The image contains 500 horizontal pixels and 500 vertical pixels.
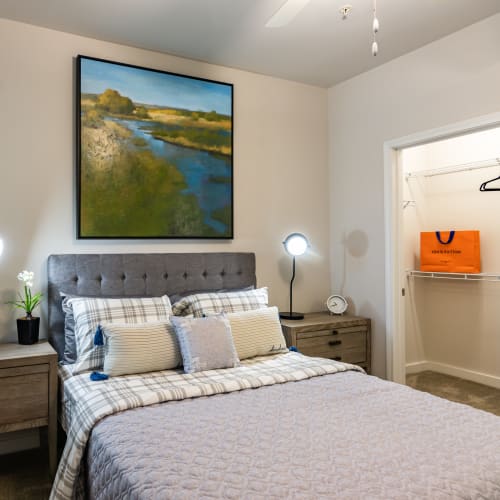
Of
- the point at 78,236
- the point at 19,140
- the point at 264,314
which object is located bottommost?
the point at 264,314

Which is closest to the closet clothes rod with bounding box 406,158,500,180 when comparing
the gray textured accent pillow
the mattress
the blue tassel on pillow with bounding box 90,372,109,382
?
the mattress

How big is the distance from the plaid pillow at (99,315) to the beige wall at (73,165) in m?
0.47

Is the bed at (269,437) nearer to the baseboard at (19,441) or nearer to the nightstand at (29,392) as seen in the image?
the nightstand at (29,392)

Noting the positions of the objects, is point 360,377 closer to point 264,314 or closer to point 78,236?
point 264,314

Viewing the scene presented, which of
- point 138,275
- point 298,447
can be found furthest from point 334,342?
point 298,447

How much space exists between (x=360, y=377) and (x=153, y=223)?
68.4 inches

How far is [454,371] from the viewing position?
4.34 meters

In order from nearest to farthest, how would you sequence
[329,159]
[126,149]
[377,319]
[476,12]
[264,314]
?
[476,12] → [264,314] → [126,149] → [377,319] → [329,159]

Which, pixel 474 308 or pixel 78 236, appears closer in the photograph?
pixel 78 236

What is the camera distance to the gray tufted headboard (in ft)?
9.48

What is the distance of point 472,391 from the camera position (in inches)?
153

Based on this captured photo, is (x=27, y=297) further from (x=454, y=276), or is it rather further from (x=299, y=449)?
(x=454, y=276)

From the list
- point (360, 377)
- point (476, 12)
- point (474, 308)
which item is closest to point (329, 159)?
point (476, 12)

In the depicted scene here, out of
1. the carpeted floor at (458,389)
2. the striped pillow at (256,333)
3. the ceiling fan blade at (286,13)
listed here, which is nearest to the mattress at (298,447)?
the striped pillow at (256,333)
